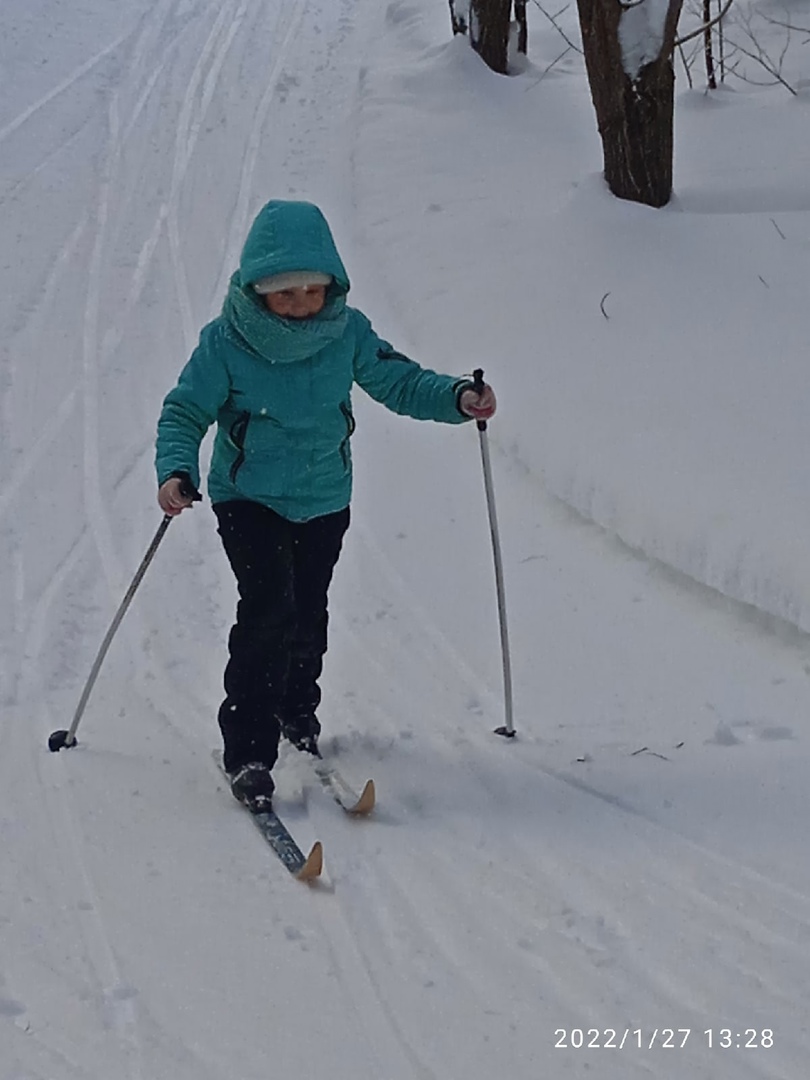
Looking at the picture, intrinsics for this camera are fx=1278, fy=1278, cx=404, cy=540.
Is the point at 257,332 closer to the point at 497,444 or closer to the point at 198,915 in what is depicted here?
the point at 198,915

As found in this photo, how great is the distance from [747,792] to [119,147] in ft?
31.2

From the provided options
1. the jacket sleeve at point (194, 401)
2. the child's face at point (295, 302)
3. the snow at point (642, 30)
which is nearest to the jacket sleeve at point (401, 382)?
the child's face at point (295, 302)

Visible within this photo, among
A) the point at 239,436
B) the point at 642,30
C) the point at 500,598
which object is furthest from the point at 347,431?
the point at 642,30

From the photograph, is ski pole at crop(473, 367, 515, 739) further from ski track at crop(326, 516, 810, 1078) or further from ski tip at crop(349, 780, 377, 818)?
ski tip at crop(349, 780, 377, 818)

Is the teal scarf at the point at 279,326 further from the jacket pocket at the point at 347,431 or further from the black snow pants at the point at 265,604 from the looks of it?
the black snow pants at the point at 265,604

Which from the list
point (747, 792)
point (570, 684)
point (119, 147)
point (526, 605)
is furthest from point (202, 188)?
point (747, 792)

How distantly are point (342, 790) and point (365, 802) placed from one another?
0.15m

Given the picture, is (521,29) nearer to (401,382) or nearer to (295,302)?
(401,382)

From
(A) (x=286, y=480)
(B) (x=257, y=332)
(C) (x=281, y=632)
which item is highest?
(B) (x=257, y=332)

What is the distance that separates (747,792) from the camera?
375cm

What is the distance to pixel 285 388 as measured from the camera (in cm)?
359

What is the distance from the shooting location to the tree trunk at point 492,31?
40.7 ft

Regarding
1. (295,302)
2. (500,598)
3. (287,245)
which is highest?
(287,245)

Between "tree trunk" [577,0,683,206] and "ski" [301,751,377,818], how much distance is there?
196 inches
